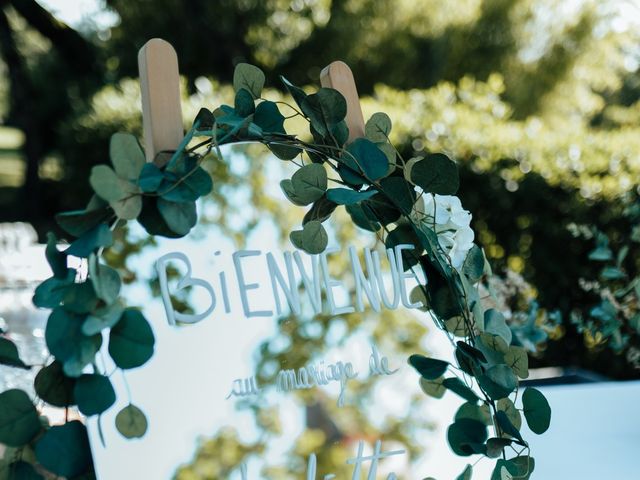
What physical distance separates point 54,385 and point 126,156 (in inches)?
9.4

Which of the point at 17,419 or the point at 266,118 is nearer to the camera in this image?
the point at 17,419

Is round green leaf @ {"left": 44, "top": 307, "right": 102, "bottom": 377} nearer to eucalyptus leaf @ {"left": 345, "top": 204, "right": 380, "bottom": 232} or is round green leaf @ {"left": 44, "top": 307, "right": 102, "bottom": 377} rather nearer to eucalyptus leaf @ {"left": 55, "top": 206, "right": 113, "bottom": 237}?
eucalyptus leaf @ {"left": 55, "top": 206, "right": 113, "bottom": 237}

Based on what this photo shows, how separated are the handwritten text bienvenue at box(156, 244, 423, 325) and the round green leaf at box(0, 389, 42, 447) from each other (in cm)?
17

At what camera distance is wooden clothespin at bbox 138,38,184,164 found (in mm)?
790

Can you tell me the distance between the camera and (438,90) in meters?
4.22

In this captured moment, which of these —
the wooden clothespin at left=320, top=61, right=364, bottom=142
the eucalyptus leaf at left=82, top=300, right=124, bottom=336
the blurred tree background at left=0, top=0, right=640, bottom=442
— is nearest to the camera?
the eucalyptus leaf at left=82, top=300, right=124, bottom=336

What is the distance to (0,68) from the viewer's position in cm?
633

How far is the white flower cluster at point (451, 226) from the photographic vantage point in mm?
871

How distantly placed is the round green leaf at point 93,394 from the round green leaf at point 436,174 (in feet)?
1.37

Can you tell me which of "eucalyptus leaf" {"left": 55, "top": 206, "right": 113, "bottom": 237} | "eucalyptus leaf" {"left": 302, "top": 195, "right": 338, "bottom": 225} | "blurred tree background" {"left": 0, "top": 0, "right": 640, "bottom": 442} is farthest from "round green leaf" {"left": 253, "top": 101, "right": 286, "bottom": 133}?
"blurred tree background" {"left": 0, "top": 0, "right": 640, "bottom": 442}

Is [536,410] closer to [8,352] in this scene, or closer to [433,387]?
[433,387]

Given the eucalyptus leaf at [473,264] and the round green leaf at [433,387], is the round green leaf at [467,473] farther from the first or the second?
the eucalyptus leaf at [473,264]

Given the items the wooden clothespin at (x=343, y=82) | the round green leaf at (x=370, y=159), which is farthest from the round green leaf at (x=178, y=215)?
the wooden clothespin at (x=343, y=82)

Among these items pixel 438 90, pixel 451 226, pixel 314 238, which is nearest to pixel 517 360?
pixel 451 226
